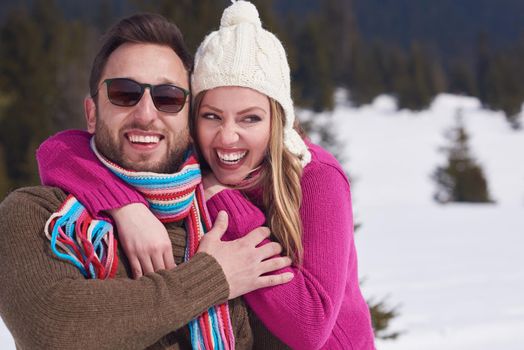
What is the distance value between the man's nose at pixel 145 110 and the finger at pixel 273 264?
62 cm

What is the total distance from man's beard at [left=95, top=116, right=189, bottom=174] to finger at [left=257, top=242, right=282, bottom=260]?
42 cm

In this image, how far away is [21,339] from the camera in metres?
2.17

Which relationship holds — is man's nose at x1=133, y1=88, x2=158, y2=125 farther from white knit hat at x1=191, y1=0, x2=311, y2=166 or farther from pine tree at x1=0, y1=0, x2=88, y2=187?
pine tree at x1=0, y1=0, x2=88, y2=187

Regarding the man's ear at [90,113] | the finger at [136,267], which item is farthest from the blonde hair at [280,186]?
the finger at [136,267]

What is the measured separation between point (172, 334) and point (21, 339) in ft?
1.72

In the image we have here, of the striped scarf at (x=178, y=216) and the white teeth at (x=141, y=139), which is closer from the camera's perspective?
the striped scarf at (x=178, y=216)

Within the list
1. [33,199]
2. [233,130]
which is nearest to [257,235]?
[233,130]

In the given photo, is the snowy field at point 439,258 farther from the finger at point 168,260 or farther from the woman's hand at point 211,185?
the finger at point 168,260

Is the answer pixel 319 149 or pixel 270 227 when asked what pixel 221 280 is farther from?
pixel 319 149

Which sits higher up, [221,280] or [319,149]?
[319,149]

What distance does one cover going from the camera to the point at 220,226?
251cm

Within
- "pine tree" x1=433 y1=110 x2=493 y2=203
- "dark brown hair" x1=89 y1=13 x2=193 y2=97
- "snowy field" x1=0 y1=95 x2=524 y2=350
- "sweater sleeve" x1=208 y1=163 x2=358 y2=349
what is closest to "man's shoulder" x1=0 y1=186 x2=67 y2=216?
"dark brown hair" x1=89 y1=13 x2=193 y2=97

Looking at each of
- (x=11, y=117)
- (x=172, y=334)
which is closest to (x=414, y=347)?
(x=172, y=334)

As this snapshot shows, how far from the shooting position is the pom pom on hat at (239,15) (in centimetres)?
276
